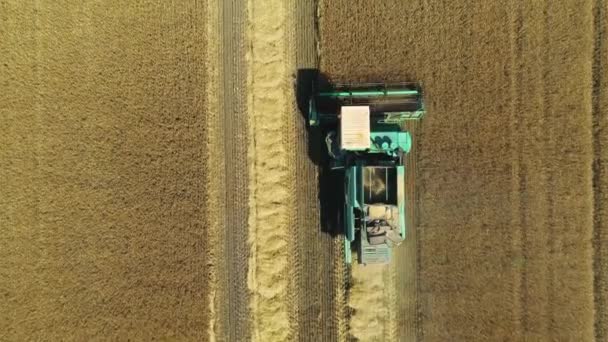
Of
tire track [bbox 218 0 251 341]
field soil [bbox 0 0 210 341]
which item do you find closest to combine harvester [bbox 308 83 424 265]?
tire track [bbox 218 0 251 341]

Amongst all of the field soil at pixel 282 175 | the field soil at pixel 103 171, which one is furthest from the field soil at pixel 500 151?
the field soil at pixel 103 171

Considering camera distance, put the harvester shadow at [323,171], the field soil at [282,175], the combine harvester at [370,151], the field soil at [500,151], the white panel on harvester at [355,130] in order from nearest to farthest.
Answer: the combine harvester at [370,151]
the white panel on harvester at [355,130]
the field soil at [500,151]
the field soil at [282,175]
the harvester shadow at [323,171]

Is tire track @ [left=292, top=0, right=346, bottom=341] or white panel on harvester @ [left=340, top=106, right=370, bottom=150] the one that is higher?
white panel on harvester @ [left=340, top=106, right=370, bottom=150]

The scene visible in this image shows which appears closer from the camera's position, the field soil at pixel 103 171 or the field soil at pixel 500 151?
the field soil at pixel 500 151

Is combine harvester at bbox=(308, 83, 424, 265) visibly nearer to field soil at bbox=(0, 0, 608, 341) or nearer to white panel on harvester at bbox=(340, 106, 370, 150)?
white panel on harvester at bbox=(340, 106, 370, 150)

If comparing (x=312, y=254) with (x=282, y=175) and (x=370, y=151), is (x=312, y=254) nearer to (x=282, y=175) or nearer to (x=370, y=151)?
(x=282, y=175)

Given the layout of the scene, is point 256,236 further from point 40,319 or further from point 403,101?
point 40,319

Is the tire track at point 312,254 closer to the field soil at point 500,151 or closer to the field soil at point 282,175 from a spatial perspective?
the field soil at point 282,175
